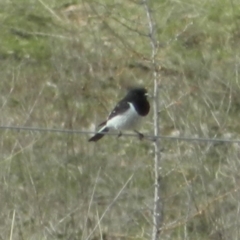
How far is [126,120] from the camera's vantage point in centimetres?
788

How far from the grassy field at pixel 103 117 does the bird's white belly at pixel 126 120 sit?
368 millimetres

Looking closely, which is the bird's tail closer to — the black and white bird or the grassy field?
the black and white bird

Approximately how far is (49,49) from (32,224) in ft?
13.7

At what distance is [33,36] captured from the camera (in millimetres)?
12586

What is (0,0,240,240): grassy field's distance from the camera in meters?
8.32

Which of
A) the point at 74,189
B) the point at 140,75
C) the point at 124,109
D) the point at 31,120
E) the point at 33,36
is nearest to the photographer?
the point at 124,109

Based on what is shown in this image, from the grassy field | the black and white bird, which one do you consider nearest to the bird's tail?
the black and white bird

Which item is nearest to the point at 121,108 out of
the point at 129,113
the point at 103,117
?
the point at 129,113

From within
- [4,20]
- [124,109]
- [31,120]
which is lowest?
[4,20]

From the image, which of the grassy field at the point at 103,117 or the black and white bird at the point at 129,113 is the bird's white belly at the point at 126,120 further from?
the grassy field at the point at 103,117

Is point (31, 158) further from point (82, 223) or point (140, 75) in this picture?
point (140, 75)

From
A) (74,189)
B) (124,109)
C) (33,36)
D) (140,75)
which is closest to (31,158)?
(74,189)

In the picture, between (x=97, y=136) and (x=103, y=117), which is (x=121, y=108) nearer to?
(x=97, y=136)

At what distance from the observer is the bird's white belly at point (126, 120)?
25.8ft
